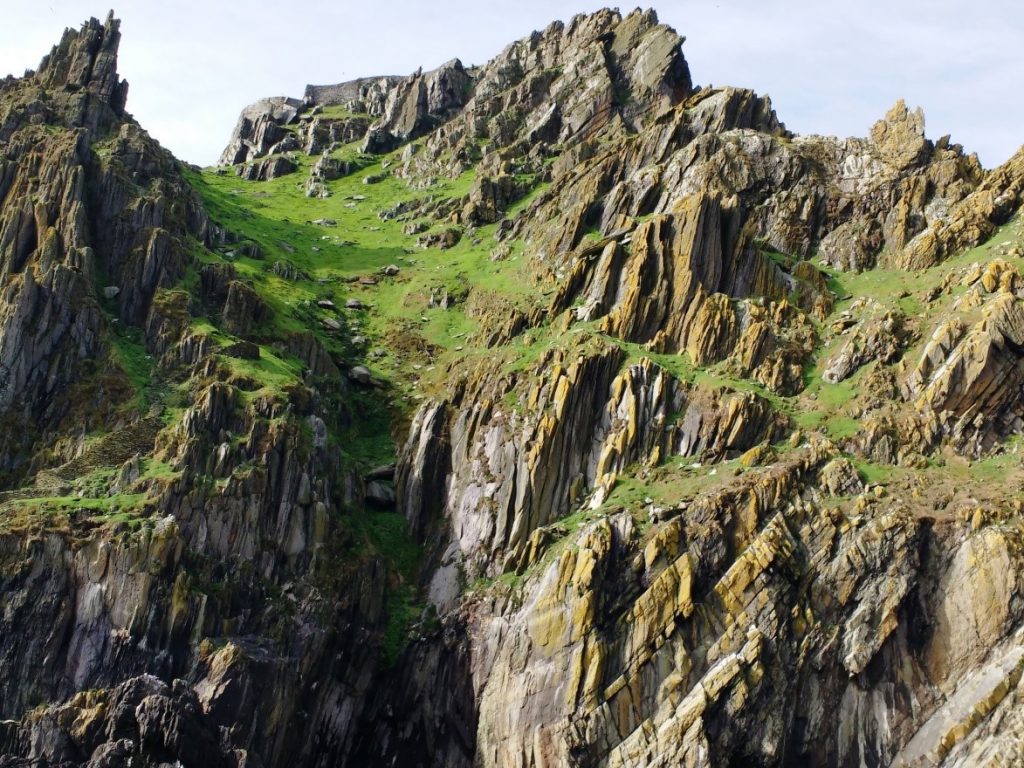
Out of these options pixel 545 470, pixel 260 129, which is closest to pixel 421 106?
pixel 260 129

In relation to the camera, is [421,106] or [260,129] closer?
[421,106]

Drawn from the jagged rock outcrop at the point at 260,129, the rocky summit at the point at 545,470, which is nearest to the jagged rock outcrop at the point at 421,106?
the jagged rock outcrop at the point at 260,129

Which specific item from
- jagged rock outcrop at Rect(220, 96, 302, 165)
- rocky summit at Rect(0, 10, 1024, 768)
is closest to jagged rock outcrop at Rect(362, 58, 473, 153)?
jagged rock outcrop at Rect(220, 96, 302, 165)

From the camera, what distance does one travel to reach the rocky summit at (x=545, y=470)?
2021 inches

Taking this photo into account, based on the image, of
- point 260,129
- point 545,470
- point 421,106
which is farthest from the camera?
point 260,129

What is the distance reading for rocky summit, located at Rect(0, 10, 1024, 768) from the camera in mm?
51344

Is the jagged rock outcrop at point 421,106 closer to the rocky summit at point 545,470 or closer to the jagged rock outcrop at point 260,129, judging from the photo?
the jagged rock outcrop at point 260,129

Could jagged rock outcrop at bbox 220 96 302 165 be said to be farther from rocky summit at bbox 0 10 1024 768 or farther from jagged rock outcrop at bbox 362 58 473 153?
rocky summit at bbox 0 10 1024 768

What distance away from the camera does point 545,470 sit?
63.7 meters

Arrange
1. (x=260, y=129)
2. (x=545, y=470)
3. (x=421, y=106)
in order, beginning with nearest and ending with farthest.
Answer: (x=545, y=470), (x=421, y=106), (x=260, y=129)

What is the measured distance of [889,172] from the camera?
80125mm

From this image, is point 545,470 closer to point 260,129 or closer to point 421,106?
point 421,106

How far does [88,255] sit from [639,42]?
7308 centimetres

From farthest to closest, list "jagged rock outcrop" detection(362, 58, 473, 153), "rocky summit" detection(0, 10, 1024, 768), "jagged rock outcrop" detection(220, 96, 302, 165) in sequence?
1. "jagged rock outcrop" detection(220, 96, 302, 165)
2. "jagged rock outcrop" detection(362, 58, 473, 153)
3. "rocky summit" detection(0, 10, 1024, 768)
